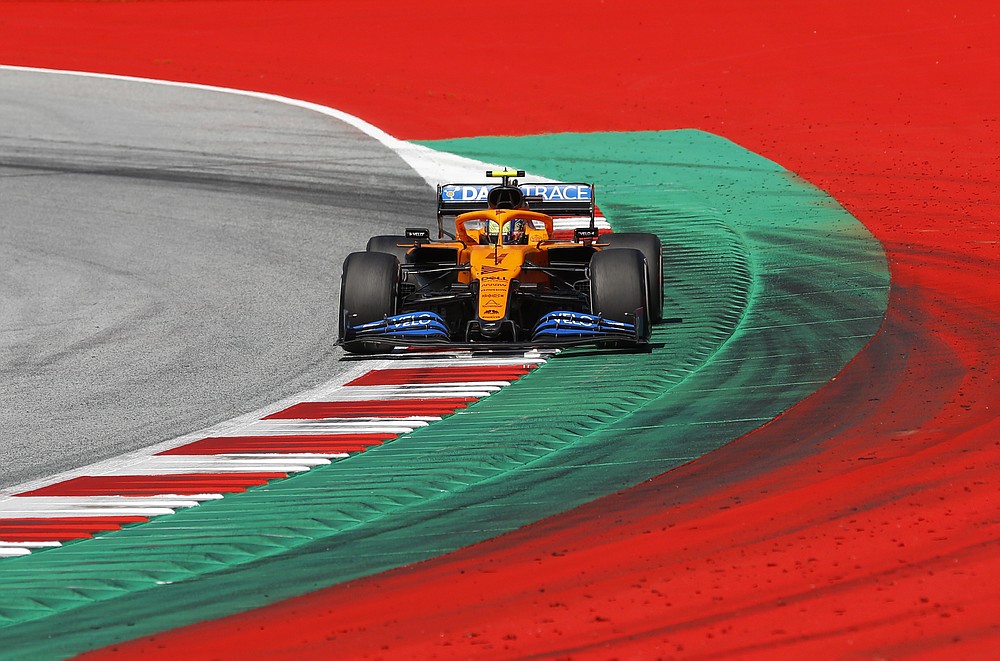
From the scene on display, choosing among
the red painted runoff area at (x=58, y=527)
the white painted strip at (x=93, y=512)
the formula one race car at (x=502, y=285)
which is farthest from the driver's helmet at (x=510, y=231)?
the red painted runoff area at (x=58, y=527)

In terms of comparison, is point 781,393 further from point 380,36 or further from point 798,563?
A: point 380,36

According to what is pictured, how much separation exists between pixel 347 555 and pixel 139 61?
2475cm

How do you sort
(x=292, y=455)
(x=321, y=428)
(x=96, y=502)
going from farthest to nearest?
(x=321, y=428), (x=292, y=455), (x=96, y=502)

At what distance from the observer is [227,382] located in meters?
12.7

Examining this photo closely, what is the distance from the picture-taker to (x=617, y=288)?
40.7 ft

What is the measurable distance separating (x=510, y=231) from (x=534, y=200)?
0.78 meters

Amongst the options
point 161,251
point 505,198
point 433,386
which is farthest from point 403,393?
point 161,251

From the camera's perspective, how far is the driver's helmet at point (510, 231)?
13.6m

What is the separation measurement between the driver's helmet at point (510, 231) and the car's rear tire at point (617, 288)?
4.32 feet

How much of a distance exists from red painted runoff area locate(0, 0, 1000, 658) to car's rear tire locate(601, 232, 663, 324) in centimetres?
193

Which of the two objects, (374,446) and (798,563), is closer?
(798,563)

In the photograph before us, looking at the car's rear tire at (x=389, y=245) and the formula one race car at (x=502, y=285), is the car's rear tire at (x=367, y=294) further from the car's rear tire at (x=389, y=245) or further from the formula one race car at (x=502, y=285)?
the car's rear tire at (x=389, y=245)

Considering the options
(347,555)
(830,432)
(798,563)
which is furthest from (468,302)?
(798,563)

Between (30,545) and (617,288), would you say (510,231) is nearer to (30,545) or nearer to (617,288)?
(617,288)
